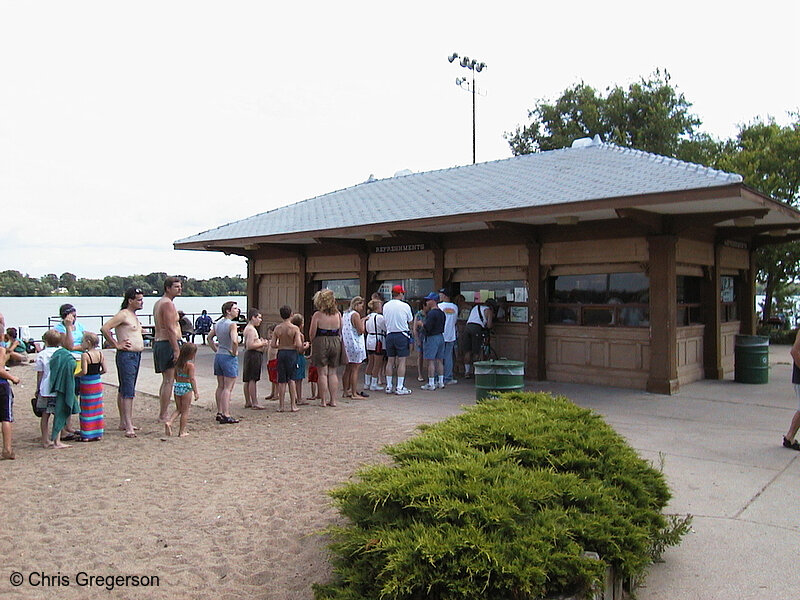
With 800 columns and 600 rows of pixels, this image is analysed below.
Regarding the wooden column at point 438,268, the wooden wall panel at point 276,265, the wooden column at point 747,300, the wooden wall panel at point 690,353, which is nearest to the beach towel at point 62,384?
the wooden column at point 438,268

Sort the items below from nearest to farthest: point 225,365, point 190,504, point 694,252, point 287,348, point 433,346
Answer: point 190,504 < point 225,365 < point 287,348 < point 433,346 < point 694,252

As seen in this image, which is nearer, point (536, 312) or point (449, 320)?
point (449, 320)

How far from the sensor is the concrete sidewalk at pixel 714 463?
4.00m

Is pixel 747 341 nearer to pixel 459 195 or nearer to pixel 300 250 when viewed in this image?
pixel 459 195

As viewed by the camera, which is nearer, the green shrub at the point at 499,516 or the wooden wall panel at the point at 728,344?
the green shrub at the point at 499,516

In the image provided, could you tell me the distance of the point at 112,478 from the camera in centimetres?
596

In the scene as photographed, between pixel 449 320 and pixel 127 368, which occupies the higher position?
pixel 449 320

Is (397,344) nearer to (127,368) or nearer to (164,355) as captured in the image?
(164,355)

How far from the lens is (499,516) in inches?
126

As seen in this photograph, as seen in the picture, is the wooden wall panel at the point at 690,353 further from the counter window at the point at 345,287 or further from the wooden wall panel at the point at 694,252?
the counter window at the point at 345,287

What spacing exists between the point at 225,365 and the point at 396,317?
3.21 metres

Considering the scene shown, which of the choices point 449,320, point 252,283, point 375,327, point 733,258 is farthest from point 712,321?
point 252,283

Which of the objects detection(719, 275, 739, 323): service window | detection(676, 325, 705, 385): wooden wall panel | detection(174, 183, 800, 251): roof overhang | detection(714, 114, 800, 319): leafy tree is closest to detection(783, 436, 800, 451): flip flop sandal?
detection(174, 183, 800, 251): roof overhang

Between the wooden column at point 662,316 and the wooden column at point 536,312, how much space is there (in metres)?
1.99
